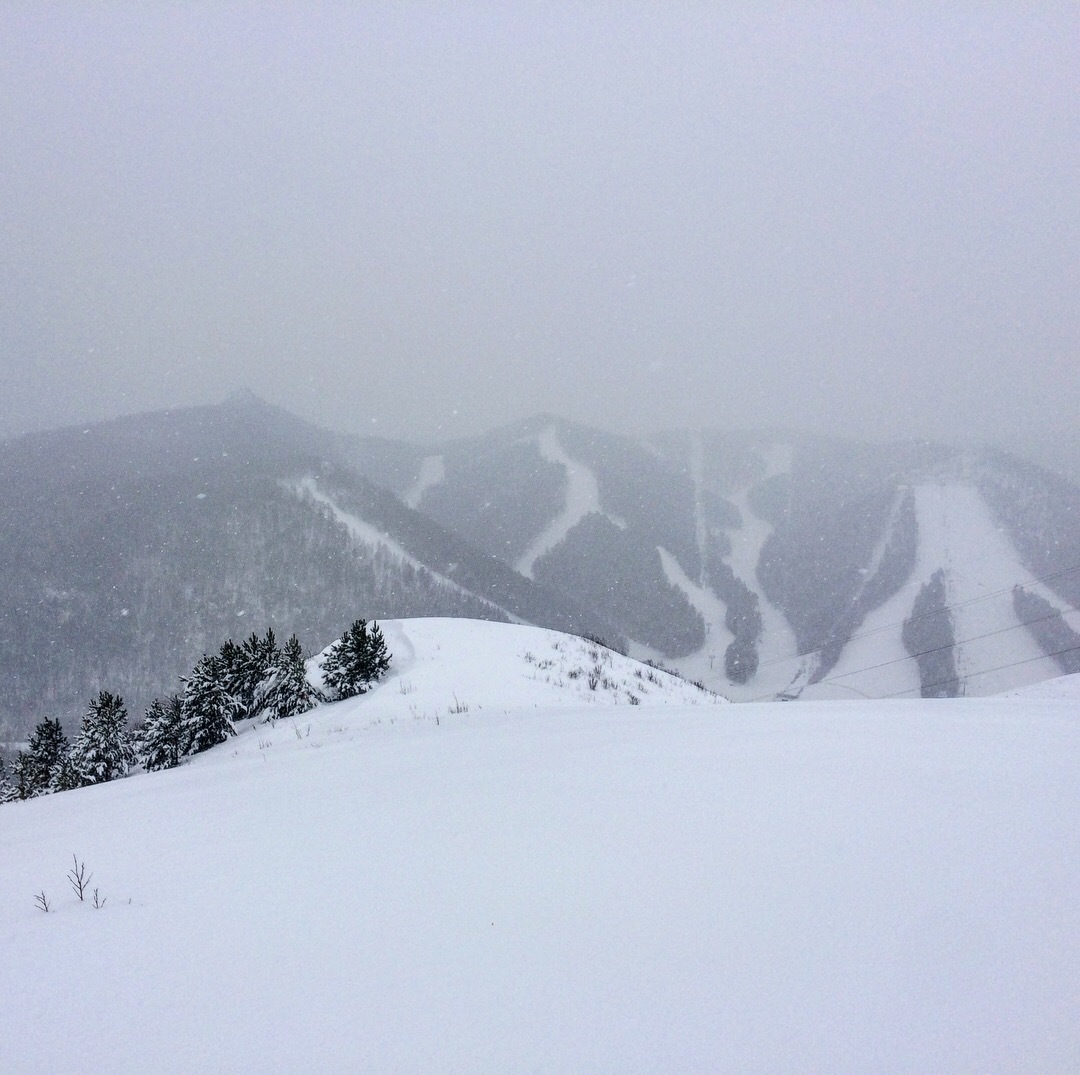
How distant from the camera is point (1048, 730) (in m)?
4.36

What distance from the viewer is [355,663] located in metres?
15.2

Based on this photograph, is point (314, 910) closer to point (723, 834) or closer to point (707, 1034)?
point (707, 1034)

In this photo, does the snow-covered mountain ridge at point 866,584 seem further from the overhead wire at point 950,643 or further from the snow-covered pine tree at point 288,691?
the snow-covered pine tree at point 288,691

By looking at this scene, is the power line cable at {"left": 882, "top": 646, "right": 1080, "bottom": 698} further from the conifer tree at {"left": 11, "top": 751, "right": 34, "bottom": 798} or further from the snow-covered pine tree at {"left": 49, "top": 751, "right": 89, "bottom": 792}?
the conifer tree at {"left": 11, "top": 751, "right": 34, "bottom": 798}

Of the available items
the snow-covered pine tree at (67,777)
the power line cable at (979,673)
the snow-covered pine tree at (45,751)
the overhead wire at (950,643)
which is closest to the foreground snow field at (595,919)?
the snow-covered pine tree at (67,777)

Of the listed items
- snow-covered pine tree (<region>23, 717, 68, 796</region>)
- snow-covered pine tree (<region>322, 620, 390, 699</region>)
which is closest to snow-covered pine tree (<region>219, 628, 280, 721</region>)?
snow-covered pine tree (<region>322, 620, 390, 699</region>)

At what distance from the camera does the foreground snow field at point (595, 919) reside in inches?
64.3

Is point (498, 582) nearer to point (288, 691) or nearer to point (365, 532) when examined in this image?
point (365, 532)

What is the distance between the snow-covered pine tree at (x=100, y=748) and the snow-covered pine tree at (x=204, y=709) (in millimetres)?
8376

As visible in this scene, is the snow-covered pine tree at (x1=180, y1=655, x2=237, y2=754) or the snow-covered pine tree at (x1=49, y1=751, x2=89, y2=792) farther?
the snow-covered pine tree at (x1=49, y1=751, x2=89, y2=792)

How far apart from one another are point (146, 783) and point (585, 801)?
260 inches

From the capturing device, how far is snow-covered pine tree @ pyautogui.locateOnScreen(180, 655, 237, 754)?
16.8m

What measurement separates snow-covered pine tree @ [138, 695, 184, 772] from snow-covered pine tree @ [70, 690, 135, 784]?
168 centimetres

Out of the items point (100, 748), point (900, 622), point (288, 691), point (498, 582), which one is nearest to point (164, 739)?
point (100, 748)
